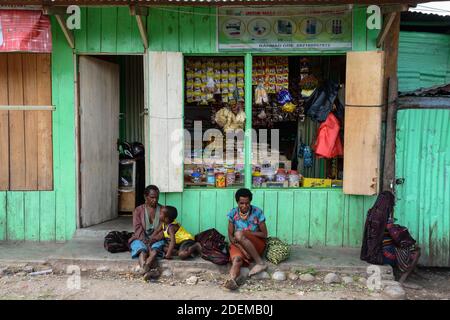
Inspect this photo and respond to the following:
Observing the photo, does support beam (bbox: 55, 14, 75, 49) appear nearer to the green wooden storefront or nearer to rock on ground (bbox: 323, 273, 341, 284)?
the green wooden storefront

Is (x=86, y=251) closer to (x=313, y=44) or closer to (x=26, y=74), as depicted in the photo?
(x=26, y=74)

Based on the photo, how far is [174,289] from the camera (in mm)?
5090

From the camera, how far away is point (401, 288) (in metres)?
5.12

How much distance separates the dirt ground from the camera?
4895 millimetres

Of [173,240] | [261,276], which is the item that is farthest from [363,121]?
[173,240]

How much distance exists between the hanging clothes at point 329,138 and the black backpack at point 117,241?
2718 mm

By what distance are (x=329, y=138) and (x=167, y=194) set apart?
2234 millimetres

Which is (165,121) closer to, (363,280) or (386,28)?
(386,28)

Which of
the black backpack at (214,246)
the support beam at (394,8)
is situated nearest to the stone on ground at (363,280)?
the black backpack at (214,246)

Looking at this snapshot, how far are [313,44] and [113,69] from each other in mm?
2942

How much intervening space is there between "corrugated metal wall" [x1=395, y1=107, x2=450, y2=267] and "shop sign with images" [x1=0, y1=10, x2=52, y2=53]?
15.0 ft

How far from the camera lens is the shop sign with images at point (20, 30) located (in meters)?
5.73
